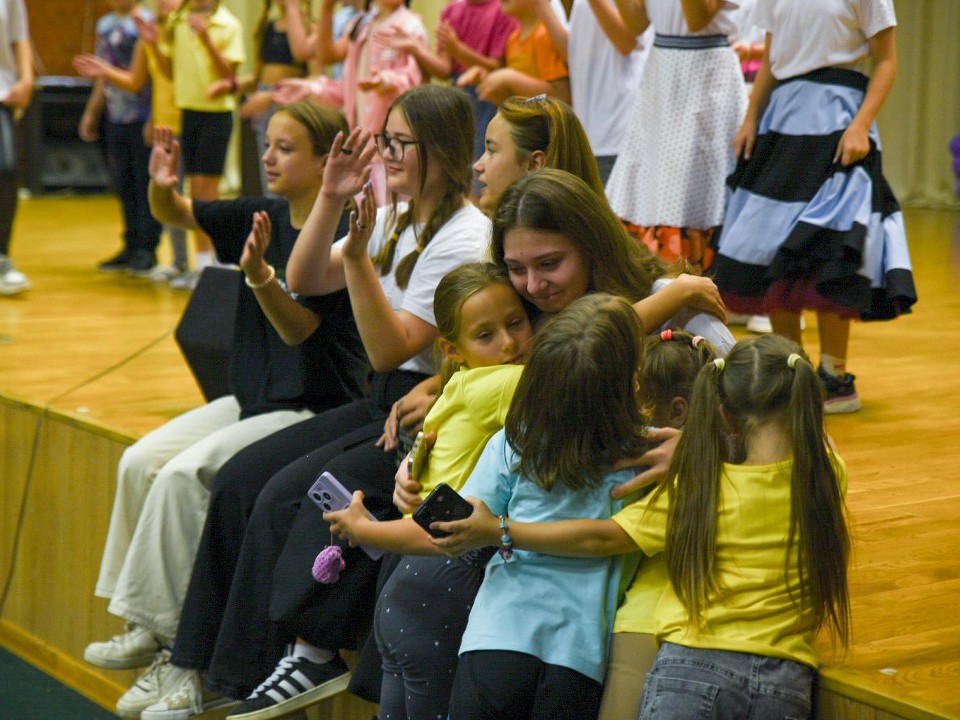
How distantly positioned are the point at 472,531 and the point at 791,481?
0.41 meters

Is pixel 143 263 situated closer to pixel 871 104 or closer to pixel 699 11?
pixel 699 11

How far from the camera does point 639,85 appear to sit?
357 centimetres

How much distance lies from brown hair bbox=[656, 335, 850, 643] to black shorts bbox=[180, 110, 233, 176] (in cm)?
391

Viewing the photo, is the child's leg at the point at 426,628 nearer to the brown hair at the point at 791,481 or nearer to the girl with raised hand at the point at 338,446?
the girl with raised hand at the point at 338,446

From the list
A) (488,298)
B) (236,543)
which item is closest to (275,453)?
(236,543)

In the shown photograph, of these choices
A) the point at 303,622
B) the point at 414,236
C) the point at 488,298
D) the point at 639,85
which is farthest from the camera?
the point at 639,85

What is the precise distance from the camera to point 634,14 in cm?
357

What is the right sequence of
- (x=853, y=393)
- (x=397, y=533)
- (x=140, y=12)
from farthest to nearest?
(x=140, y=12) < (x=853, y=393) < (x=397, y=533)

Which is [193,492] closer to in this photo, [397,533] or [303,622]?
[303,622]

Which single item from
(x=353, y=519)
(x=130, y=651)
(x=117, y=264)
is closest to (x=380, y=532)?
(x=353, y=519)

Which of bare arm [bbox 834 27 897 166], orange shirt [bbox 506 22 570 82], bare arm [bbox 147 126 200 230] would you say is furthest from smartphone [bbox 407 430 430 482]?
orange shirt [bbox 506 22 570 82]

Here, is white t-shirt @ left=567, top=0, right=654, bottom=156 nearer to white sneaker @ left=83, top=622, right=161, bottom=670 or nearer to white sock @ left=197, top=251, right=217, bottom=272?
white sneaker @ left=83, top=622, right=161, bottom=670

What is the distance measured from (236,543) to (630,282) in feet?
3.33

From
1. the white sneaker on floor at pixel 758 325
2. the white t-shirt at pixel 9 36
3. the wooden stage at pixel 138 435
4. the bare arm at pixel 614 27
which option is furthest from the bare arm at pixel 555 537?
the white t-shirt at pixel 9 36
